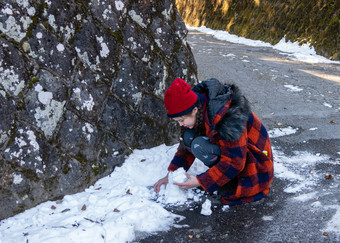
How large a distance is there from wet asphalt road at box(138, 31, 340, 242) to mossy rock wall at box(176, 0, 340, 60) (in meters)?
2.37

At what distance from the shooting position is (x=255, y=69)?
6.52 m

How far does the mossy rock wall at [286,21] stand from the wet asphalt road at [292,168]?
237cm

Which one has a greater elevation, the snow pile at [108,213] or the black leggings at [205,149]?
the black leggings at [205,149]

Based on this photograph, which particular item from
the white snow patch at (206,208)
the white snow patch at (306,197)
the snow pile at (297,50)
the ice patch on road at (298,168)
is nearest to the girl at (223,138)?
the white snow patch at (206,208)

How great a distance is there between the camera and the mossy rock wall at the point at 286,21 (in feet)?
27.0

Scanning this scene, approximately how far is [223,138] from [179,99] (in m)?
0.39

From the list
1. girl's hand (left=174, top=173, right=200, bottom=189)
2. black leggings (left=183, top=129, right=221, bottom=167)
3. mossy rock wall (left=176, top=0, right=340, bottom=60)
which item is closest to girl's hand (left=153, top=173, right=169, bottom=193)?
girl's hand (left=174, top=173, right=200, bottom=189)

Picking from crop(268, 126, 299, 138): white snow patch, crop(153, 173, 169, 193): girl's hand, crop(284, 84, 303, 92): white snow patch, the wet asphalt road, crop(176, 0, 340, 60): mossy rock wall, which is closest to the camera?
the wet asphalt road

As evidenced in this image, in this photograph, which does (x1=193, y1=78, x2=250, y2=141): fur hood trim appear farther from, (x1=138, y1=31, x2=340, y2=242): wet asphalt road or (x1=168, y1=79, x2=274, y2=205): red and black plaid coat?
→ (x1=138, y1=31, x2=340, y2=242): wet asphalt road

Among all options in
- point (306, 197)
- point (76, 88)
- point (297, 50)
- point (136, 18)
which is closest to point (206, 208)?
point (306, 197)

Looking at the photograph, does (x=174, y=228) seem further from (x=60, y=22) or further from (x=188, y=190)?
(x=60, y=22)

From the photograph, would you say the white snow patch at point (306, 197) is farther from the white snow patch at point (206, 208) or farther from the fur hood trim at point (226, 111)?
the fur hood trim at point (226, 111)

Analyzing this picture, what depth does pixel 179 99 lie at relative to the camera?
192cm

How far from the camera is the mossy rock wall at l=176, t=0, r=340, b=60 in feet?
27.0
